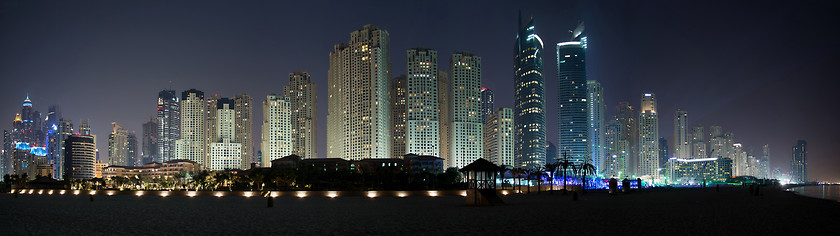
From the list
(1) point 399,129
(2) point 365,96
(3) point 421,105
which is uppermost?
(2) point 365,96

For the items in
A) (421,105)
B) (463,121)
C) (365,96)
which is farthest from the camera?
(463,121)

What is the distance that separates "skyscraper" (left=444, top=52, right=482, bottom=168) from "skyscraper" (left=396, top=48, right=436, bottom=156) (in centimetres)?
916

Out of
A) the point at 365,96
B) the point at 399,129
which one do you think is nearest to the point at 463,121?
the point at 399,129

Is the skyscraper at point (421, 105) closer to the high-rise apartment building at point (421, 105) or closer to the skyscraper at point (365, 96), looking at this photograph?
the high-rise apartment building at point (421, 105)

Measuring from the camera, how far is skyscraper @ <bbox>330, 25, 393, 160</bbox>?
573 ft

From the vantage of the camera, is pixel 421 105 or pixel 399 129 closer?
pixel 421 105

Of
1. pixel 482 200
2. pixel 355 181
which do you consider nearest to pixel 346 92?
pixel 355 181

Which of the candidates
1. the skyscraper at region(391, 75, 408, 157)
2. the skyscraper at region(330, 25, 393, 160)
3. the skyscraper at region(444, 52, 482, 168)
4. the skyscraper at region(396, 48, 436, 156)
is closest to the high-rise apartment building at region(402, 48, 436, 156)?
the skyscraper at region(396, 48, 436, 156)

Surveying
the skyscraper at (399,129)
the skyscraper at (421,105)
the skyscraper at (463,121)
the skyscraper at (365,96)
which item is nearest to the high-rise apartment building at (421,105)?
the skyscraper at (421,105)

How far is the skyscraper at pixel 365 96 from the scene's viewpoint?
175 meters

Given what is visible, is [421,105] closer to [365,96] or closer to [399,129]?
[399,129]

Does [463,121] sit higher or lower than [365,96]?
lower

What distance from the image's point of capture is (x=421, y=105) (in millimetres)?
183500

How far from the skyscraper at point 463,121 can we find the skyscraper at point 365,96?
2161 centimetres
